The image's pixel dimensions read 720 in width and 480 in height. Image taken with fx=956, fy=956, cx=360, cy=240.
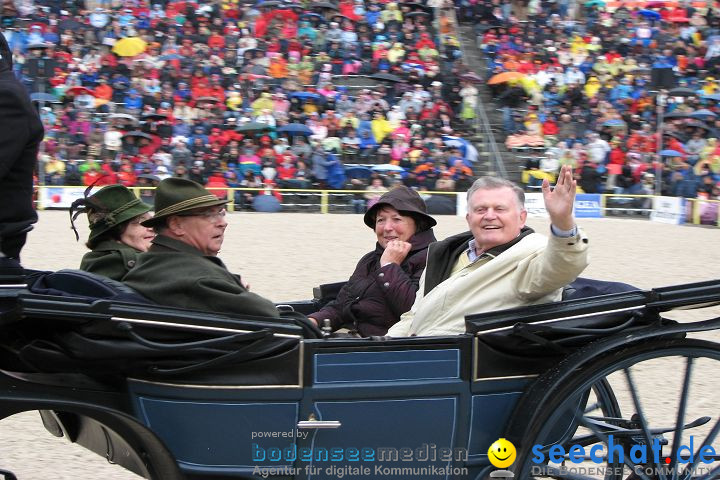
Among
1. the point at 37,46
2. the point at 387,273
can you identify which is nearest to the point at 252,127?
the point at 37,46

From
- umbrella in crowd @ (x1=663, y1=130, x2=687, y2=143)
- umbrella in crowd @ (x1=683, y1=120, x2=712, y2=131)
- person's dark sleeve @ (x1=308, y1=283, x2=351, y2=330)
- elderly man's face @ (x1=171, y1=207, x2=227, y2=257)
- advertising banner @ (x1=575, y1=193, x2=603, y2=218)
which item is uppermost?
elderly man's face @ (x1=171, y1=207, x2=227, y2=257)

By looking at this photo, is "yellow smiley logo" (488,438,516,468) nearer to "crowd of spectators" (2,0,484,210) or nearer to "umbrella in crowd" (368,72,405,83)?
"crowd of spectators" (2,0,484,210)

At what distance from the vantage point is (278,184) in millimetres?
15719

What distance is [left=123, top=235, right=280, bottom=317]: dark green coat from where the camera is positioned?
9.26ft

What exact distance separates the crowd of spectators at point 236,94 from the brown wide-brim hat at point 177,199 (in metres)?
11.8

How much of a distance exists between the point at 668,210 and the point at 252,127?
701 centimetres

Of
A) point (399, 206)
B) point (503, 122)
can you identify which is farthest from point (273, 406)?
point (503, 122)

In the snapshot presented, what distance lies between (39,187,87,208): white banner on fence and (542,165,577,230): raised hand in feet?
42.7

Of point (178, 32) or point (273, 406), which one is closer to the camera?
point (273, 406)

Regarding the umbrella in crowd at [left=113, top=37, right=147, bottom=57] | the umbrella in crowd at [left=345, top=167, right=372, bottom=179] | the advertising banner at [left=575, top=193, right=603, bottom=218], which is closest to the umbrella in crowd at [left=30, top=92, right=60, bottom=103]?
the umbrella in crowd at [left=113, top=37, right=147, bottom=57]

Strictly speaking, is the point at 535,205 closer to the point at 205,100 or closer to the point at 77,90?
the point at 205,100

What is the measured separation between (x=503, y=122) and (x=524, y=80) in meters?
0.91

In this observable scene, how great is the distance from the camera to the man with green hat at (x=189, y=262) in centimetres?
283

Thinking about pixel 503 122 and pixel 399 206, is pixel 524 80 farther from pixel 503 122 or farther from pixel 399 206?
pixel 399 206
